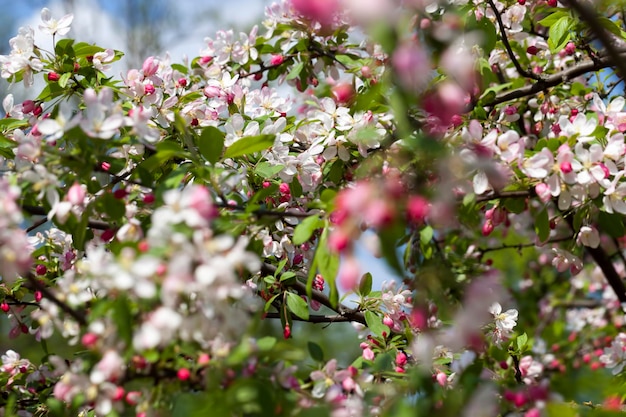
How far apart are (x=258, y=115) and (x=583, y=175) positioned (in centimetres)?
96

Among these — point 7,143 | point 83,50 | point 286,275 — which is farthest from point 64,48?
point 286,275

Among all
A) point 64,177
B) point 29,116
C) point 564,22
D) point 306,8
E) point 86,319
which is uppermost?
point 29,116

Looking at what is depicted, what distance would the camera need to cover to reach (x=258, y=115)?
2.01 m

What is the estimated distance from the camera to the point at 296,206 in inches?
79.8

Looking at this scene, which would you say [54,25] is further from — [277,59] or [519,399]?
[519,399]

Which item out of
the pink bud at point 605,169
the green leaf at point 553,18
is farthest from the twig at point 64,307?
the green leaf at point 553,18

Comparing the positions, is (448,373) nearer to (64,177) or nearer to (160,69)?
(64,177)

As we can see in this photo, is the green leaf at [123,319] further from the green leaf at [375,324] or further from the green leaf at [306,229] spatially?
the green leaf at [375,324]

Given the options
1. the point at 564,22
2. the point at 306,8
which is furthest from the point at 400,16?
the point at 564,22

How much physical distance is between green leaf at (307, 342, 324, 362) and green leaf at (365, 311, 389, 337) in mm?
484

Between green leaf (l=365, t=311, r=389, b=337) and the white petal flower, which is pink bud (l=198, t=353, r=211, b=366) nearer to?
green leaf (l=365, t=311, r=389, b=337)

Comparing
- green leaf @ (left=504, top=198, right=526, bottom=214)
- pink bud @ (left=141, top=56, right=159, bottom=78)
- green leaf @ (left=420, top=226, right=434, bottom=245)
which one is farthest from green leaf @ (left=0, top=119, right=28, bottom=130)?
green leaf @ (left=504, top=198, right=526, bottom=214)

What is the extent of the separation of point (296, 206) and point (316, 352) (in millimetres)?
806

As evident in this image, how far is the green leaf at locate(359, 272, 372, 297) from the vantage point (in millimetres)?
1870
